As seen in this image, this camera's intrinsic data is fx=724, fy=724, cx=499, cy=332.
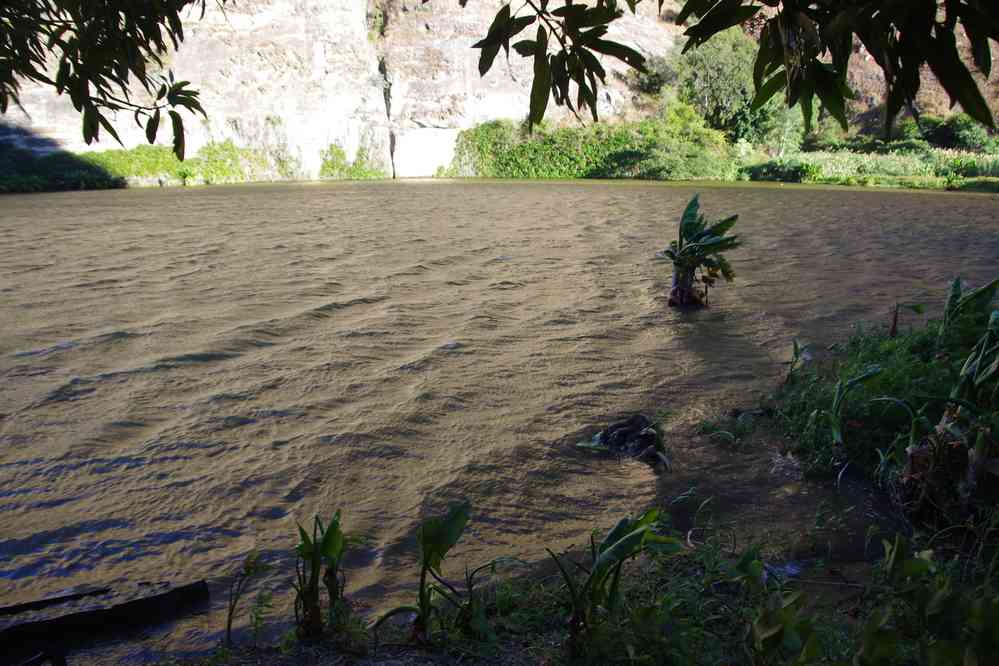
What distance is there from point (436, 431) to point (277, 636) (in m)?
2.03

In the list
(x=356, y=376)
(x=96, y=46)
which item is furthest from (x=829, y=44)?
(x=356, y=376)

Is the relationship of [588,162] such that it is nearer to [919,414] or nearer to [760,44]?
[919,414]

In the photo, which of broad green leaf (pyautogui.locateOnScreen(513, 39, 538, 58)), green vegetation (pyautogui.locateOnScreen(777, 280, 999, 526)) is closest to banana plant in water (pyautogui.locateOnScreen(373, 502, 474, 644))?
broad green leaf (pyautogui.locateOnScreen(513, 39, 538, 58))

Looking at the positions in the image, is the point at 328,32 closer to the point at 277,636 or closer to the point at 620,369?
the point at 620,369

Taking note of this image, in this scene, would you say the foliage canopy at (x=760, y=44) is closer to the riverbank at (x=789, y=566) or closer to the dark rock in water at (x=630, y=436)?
the riverbank at (x=789, y=566)

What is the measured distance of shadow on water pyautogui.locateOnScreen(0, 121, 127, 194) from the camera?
25.2 meters

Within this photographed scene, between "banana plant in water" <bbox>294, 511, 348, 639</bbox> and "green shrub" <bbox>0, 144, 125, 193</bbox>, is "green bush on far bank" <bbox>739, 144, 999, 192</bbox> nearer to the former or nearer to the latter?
"green shrub" <bbox>0, 144, 125, 193</bbox>

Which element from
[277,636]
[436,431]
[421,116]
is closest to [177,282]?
[436,431]

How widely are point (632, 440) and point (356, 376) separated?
2.31m

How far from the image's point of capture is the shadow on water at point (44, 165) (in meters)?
25.2

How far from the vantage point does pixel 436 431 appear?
439 cm

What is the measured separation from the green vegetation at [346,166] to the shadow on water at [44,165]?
8.51 m

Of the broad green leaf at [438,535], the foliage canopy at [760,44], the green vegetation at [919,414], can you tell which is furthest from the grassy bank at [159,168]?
the broad green leaf at [438,535]

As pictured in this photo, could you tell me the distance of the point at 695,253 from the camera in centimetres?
686
